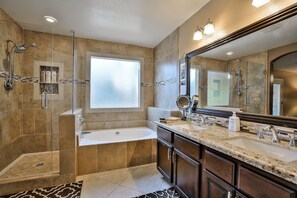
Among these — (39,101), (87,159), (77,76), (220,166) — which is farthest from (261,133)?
(39,101)

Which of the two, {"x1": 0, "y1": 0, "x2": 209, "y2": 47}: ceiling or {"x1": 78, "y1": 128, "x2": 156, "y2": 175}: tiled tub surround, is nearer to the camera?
{"x1": 0, "y1": 0, "x2": 209, "y2": 47}: ceiling

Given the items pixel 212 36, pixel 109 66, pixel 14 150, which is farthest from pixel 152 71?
pixel 14 150

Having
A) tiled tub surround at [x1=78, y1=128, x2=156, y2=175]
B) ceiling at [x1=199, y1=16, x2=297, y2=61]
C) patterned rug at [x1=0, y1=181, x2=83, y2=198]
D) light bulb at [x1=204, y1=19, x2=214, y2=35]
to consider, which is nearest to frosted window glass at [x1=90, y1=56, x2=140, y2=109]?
tiled tub surround at [x1=78, y1=128, x2=156, y2=175]

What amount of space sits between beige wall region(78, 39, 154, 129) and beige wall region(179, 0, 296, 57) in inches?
53.7

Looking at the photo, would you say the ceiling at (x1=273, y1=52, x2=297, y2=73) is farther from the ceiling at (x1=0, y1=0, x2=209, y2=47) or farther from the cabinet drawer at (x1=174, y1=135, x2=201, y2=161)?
the ceiling at (x1=0, y1=0, x2=209, y2=47)

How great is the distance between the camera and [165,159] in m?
1.95

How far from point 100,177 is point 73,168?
0.41 meters

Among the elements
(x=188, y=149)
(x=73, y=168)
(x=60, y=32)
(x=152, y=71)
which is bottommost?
(x=73, y=168)

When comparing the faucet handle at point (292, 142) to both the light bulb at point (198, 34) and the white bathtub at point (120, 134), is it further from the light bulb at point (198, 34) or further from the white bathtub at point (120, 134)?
the white bathtub at point (120, 134)

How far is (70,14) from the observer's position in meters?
2.25

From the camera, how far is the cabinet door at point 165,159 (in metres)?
1.82

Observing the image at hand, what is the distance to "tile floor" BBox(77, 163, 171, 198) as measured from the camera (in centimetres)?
184

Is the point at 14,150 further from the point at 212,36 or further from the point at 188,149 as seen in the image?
the point at 212,36

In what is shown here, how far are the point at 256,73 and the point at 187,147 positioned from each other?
100cm
